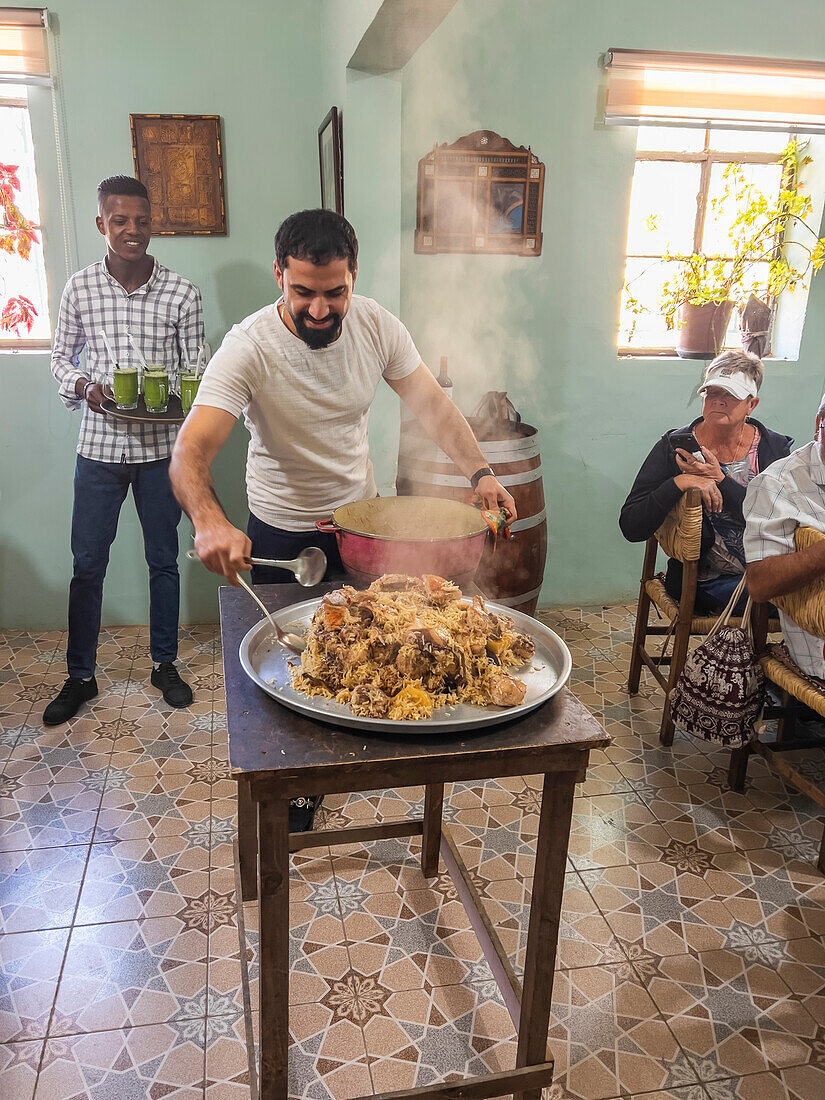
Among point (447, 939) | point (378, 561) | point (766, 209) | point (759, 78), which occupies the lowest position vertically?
point (447, 939)

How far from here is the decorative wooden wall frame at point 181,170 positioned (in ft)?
10.9

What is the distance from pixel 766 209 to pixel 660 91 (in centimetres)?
76

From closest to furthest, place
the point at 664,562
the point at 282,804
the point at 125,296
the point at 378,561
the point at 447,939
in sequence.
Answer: the point at 282,804, the point at 378,561, the point at 447,939, the point at 125,296, the point at 664,562

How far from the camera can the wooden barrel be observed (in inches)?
114

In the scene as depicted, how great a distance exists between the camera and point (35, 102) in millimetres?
3234

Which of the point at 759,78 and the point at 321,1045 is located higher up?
the point at 759,78

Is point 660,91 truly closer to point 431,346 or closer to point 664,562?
point 431,346

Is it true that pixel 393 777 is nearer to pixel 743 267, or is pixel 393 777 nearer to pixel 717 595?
pixel 717 595

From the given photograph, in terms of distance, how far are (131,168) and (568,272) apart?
1.87 meters

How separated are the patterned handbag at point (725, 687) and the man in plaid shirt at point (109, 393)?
6.07 ft

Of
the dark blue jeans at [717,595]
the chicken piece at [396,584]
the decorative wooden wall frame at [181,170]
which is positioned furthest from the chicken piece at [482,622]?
the decorative wooden wall frame at [181,170]

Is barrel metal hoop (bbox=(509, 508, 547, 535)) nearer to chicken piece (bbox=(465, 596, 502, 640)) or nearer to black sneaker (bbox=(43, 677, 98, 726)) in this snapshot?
chicken piece (bbox=(465, 596, 502, 640))

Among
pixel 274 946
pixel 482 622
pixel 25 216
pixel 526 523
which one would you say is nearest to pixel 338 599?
pixel 482 622

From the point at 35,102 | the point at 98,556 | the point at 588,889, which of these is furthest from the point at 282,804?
the point at 35,102
